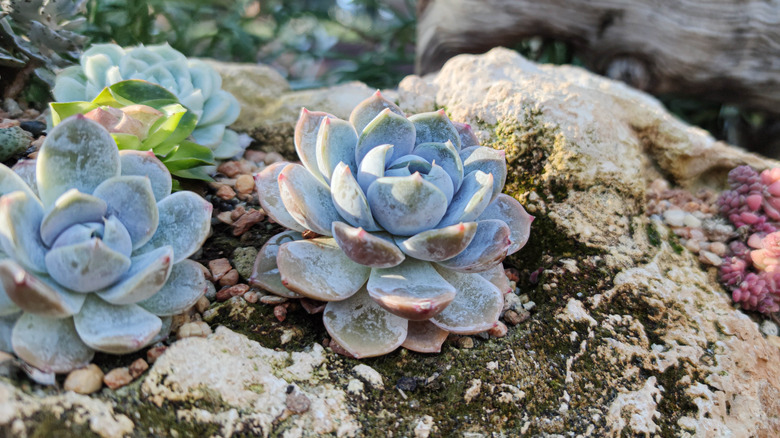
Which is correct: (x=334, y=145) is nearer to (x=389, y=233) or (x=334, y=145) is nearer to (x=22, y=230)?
(x=389, y=233)

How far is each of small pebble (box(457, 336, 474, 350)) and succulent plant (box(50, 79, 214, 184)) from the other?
897 millimetres

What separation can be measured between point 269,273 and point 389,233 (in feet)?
1.08

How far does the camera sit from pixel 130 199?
1192mm

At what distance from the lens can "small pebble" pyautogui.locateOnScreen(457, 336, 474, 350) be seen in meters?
1.44

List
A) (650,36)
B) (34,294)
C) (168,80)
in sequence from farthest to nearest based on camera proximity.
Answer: (650,36)
(168,80)
(34,294)

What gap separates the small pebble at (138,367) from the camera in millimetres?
1156

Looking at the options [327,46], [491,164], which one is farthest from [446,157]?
[327,46]

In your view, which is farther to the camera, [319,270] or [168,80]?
[168,80]

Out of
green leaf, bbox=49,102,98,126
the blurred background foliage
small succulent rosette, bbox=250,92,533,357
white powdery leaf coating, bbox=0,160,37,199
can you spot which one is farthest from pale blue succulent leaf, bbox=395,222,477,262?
the blurred background foliage

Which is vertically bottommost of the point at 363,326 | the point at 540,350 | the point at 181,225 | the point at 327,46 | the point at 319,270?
the point at 327,46

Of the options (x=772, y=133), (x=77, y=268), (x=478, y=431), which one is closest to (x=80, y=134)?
(x=77, y=268)

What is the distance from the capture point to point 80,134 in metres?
1.19

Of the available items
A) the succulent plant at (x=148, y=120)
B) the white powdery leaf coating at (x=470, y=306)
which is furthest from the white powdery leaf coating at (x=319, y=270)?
the succulent plant at (x=148, y=120)

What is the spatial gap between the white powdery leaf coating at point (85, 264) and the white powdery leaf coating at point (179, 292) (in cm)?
12
